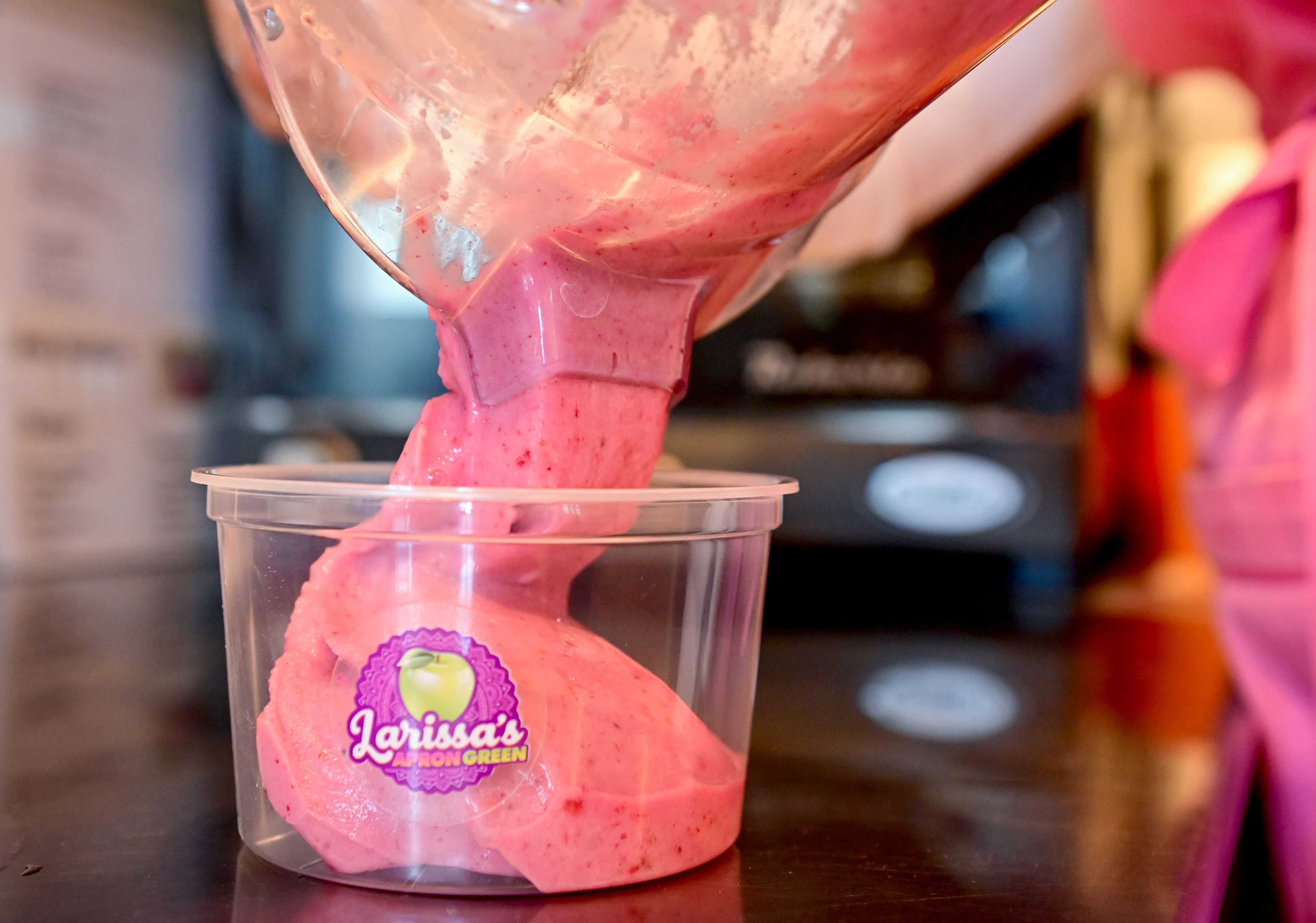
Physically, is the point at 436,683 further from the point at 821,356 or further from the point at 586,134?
the point at 821,356

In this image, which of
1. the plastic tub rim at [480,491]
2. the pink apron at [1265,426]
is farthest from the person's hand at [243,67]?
the pink apron at [1265,426]

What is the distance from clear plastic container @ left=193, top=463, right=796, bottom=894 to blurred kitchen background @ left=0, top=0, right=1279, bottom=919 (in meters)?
0.45

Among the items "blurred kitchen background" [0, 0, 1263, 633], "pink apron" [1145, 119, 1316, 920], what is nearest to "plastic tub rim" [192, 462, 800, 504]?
"pink apron" [1145, 119, 1316, 920]

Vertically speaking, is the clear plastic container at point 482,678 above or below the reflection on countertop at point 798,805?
above

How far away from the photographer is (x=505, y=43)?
0.87 ft

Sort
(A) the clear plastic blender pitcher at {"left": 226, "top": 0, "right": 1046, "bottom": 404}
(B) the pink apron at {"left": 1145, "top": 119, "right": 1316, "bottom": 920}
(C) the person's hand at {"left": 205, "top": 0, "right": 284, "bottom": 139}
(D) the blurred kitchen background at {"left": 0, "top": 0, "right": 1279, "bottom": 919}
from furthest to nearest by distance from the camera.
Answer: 1. (D) the blurred kitchen background at {"left": 0, "top": 0, "right": 1279, "bottom": 919}
2. (C) the person's hand at {"left": 205, "top": 0, "right": 284, "bottom": 139}
3. (B) the pink apron at {"left": 1145, "top": 119, "right": 1316, "bottom": 920}
4. (A) the clear plastic blender pitcher at {"left": 226, "top": 0, "right": 1046, "bottom": 404}

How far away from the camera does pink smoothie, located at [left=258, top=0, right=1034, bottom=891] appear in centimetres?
27

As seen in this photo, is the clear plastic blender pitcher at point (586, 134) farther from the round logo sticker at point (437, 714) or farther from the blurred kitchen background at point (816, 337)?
the blurred kitchen background at point (816, 337)

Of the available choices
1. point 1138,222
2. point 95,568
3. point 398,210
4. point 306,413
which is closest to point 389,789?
point 398,210

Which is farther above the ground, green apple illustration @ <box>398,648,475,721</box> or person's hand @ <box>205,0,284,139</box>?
person's hand @ <box>205,0,284,139</box>

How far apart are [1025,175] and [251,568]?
874 mm

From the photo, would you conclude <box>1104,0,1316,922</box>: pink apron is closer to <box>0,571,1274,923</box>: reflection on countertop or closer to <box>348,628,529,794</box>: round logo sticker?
<box>0,571,1274,923</box>: reflection on countertop

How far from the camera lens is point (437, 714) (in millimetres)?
313

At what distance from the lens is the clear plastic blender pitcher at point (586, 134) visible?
0.86ft
